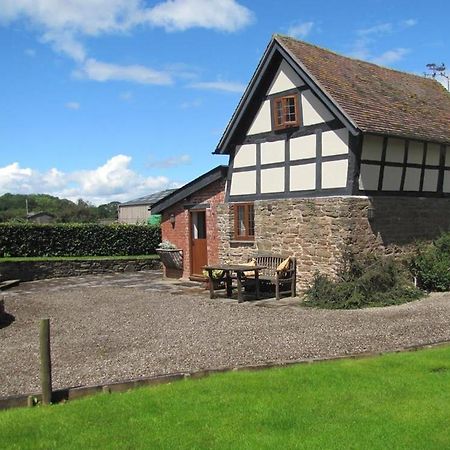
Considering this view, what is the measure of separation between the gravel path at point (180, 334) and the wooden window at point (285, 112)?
5049mm

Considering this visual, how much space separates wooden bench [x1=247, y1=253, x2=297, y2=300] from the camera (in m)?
13.9

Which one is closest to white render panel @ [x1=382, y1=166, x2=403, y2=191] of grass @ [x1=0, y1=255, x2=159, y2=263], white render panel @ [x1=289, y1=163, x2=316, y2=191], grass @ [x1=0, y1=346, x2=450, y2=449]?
white render panel @ [x1=289, y1=163, x2=316, y2=191]

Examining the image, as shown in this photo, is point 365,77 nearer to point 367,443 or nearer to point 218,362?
point 218,362

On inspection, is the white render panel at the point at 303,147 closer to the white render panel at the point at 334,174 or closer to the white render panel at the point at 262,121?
the white render panel at the point at 334,174

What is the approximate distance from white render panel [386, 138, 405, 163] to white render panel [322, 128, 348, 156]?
4.24 ft

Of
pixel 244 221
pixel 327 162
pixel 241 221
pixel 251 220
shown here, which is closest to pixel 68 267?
pixel 241 221

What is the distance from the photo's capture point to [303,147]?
47.4 feet

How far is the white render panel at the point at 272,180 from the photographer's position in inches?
596

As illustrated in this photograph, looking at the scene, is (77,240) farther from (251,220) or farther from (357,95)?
(357,95)

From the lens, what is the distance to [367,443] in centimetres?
474

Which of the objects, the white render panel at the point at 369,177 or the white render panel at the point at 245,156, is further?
the white render panel at the point at 245,156

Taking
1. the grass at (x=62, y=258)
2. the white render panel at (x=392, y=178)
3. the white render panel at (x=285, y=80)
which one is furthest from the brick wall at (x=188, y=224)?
the white render panel at (x=392, y=178)

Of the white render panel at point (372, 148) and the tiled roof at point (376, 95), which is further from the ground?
the tiled roof at point (376, 95)

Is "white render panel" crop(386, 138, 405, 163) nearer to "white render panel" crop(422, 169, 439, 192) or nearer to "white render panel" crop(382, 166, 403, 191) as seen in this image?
"white render panel" crop(382, 166, 403, 191)
